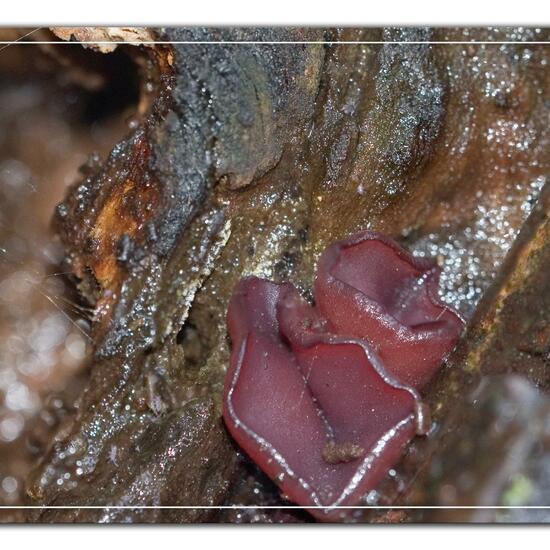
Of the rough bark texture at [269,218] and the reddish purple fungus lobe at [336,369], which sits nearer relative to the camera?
the reddish purple fungus lobe at [336,369]

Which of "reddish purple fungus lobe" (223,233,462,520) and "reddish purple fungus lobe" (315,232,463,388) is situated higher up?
"reddish purple fungus lobe" (315,232,463,388)

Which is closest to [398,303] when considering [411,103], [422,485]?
[422,485]

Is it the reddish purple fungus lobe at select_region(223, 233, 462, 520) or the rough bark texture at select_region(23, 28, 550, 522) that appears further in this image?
the rough bark texture at select_region(23, 28, 550, 522)

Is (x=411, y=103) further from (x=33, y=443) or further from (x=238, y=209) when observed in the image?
(x=33, y=443)

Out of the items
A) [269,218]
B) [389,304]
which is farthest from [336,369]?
[269,218]

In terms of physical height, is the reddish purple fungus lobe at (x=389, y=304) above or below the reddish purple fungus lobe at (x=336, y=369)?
above
